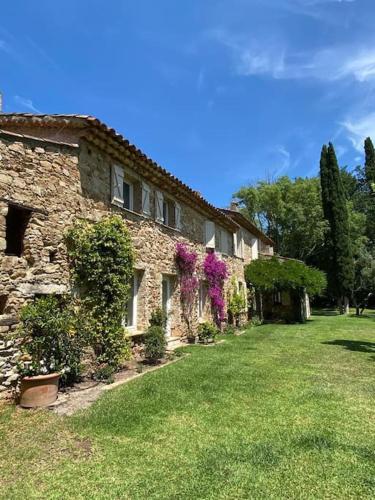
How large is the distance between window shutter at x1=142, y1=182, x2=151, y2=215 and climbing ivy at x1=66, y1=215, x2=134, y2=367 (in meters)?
2.21

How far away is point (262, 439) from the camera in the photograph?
4230mm

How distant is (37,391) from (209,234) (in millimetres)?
10611

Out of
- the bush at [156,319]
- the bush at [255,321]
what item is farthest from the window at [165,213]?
the bush at [255,321]

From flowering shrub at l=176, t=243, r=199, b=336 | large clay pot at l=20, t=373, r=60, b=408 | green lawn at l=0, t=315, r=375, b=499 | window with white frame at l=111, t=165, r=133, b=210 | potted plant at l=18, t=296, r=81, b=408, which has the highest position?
window with white frame at l=111, t=165, r=133, b=210

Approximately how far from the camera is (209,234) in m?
15.0

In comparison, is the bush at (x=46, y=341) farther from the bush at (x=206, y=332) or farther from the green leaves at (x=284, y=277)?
the green leaves at (x=284, y=277)

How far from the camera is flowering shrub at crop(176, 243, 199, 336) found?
38.8 ft

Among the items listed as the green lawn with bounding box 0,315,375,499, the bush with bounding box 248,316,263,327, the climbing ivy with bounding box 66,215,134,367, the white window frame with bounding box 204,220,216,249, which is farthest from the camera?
the bush with bounding box 248,316,263,327

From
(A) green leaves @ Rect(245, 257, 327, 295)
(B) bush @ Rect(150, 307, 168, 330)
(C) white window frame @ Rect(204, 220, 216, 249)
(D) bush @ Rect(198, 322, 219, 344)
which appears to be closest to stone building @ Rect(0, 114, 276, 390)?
(B) bush @ Rect(150, 307, 168, 330)

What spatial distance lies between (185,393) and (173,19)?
8.44 metres

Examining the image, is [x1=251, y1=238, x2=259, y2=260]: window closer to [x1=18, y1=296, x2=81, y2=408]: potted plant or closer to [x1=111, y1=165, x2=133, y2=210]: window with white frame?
[x1=111, y1=165, x2=133, y2=210]: window with white frame

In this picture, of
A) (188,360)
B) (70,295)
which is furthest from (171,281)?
(70,295)

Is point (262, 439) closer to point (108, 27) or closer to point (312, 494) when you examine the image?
point (312, 494)

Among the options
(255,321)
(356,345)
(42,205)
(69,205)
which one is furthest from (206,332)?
(255,321)
